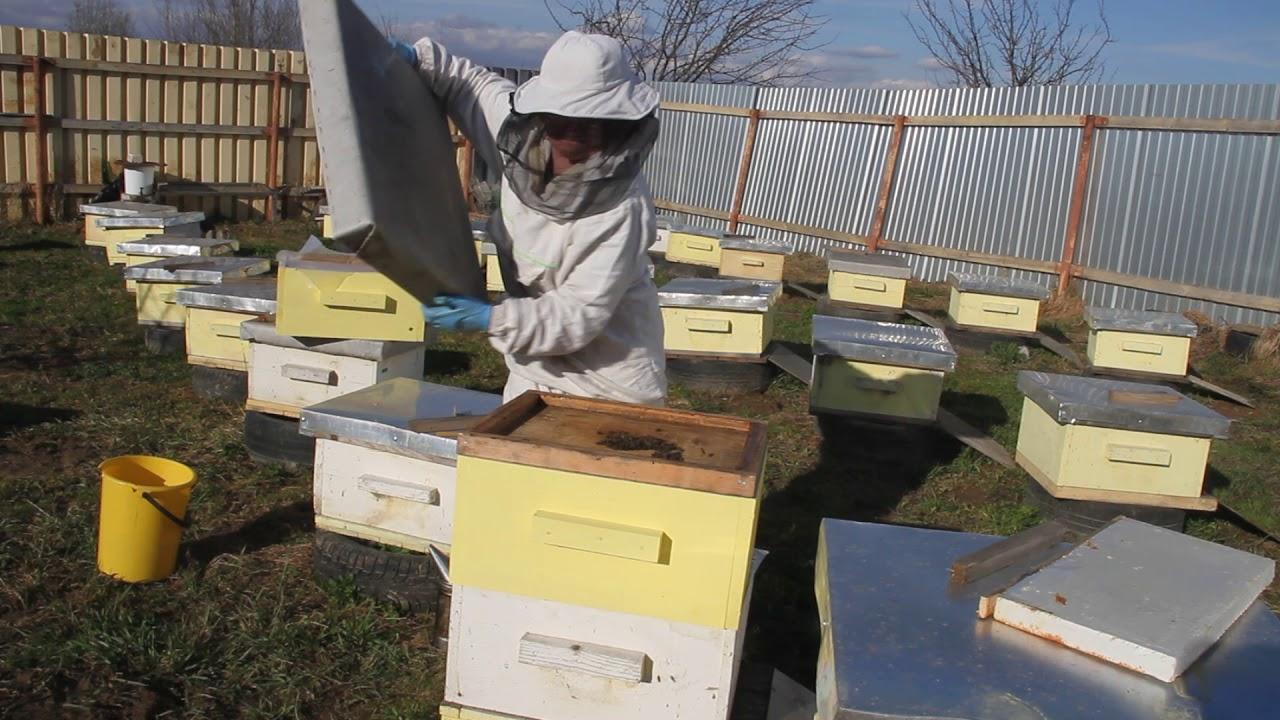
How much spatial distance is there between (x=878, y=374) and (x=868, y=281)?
330 centimetres

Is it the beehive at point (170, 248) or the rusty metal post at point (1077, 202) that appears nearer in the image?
the beehive at point (170, 248)

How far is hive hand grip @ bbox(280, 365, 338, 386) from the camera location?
13.8 ft

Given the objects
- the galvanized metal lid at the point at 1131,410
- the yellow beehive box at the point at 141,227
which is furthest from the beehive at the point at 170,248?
the galvanized metal lid at the point at 1131,410

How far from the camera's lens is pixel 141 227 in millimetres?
7992

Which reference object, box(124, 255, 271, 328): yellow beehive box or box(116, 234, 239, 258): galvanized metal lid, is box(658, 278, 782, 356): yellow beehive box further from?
box(116, 234, 239, 258): galvanized metal lid

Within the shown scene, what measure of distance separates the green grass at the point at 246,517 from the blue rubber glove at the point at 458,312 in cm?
111

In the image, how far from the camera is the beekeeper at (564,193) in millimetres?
2246

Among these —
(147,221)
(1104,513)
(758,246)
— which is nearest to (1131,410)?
(1104,513)

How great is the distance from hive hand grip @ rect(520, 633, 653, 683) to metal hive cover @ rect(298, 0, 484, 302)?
786 mm

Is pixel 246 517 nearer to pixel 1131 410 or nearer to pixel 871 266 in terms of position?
pixel 1131 410

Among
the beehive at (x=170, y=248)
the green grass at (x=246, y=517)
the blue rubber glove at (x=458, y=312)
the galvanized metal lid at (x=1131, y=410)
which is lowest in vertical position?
the green grass at (x=246, y=517)

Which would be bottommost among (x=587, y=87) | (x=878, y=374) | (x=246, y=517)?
(x=246, y=517)

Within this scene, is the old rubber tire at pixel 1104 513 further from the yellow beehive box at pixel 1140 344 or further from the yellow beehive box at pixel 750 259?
the yellow beehive box at pixel 750 259

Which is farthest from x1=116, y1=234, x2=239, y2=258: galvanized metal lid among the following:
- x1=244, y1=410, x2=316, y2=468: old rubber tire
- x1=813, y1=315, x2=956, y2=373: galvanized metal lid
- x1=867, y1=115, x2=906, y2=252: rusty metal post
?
x1=867, y1=115, x2=906, y2=252: rusty metal post
